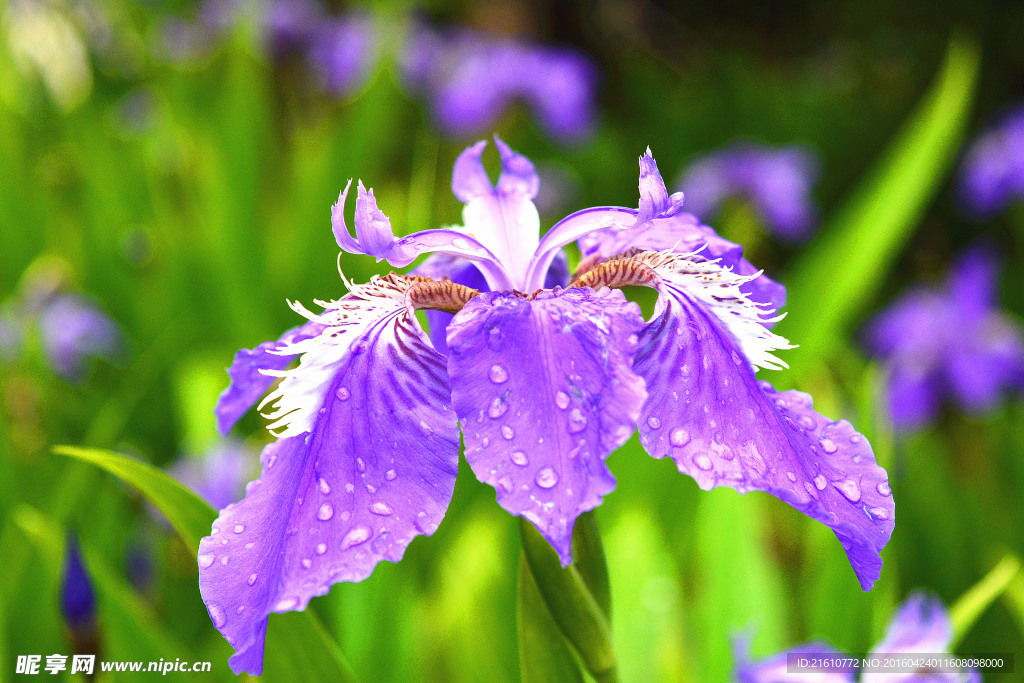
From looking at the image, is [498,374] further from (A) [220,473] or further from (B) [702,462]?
(A) [220,473]

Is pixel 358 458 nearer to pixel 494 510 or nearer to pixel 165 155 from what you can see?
pixel 494 510

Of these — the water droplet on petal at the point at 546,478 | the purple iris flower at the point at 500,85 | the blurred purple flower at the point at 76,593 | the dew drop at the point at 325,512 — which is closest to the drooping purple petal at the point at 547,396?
the water droplet on petal at the point at 546,478

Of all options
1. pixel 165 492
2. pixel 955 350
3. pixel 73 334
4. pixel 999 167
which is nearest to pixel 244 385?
pixel 165 492

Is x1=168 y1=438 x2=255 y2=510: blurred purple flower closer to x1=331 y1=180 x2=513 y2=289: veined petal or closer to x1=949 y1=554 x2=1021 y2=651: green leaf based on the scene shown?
x1=331 y1=180 x2=513 y2=289: veined petal

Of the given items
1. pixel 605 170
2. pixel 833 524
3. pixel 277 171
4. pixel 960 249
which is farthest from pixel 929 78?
pixel 833 524

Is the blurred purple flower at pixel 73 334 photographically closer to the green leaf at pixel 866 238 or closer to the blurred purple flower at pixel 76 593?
the blurred purple flower at pixel 76 593
